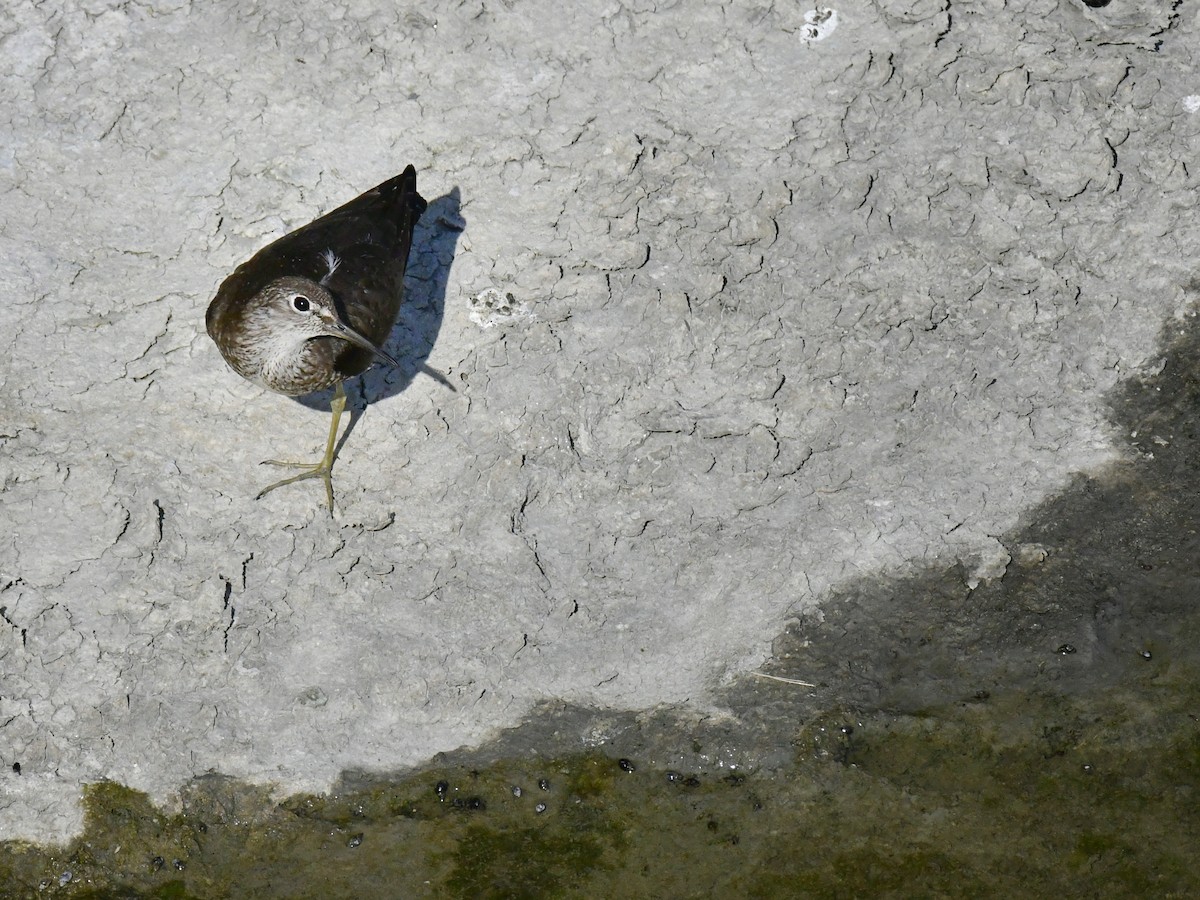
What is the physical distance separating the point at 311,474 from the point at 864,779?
2.67 metres

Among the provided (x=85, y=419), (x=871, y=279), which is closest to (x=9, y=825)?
(x=85, y=419)

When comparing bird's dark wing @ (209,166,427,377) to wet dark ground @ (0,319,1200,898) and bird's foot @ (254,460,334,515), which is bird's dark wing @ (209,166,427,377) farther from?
wet dark ground @ (0,319,1200,898)

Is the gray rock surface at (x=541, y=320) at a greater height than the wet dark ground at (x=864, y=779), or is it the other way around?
the gray rock surface at (x=541, y=320)

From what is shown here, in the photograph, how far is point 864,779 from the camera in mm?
4266

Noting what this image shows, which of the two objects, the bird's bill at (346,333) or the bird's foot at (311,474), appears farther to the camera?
the bird's foot at (311,474)

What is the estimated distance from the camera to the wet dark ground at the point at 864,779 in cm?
419

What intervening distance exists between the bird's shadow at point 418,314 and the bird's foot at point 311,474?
0.37 ft

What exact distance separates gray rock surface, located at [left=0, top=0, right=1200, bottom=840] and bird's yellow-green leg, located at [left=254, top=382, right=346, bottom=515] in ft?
0.25

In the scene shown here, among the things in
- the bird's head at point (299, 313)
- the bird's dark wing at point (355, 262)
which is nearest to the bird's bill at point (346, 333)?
the bird's head at point (299, 313)

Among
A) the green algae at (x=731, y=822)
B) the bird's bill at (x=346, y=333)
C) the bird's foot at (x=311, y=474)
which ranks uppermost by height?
the bird's bill at (x=346, y=333)

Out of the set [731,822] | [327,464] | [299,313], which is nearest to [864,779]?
[731,822]

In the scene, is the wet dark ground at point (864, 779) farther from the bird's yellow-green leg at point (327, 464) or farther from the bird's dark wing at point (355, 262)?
the bird's dark wing at point (355, 262)

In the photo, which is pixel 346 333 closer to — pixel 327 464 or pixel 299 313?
pixel 299 313

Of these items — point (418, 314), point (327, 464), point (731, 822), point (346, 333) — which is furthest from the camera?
point (731, 822)
